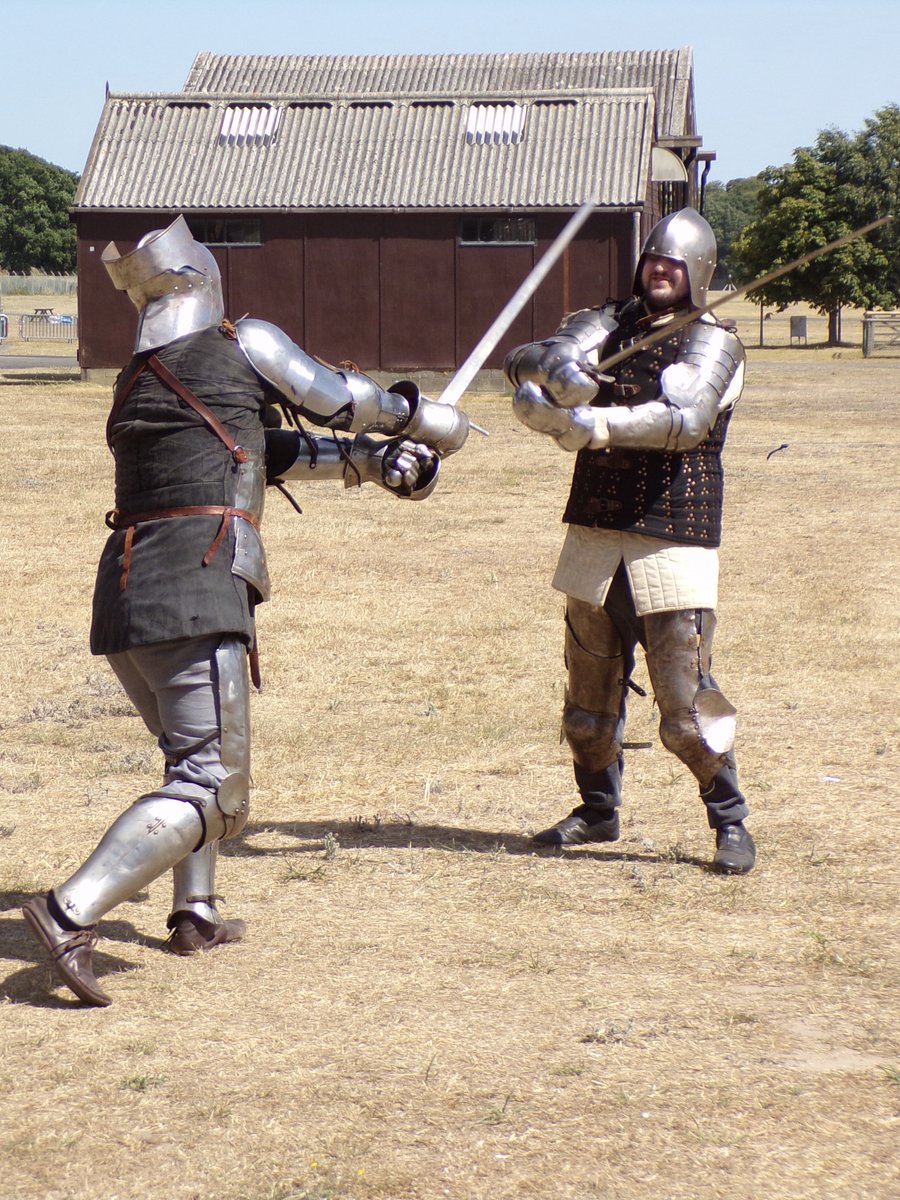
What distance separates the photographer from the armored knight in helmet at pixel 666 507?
488cm

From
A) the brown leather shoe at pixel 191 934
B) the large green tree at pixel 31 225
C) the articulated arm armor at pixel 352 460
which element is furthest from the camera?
the large green tree at pixel 31 225

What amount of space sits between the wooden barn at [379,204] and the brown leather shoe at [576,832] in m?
20.0

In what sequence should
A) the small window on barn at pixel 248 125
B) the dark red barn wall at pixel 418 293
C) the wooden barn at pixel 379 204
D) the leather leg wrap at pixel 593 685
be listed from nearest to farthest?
the leather leg wrap at pixel 593 685 → the wooden barn at pixel 379 204 → the dark red barn wall at pixel 418 293 → the small window on barn at pixel 248 125

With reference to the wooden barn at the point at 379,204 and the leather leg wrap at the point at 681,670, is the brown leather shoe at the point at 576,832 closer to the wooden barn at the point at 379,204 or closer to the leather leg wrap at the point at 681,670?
the leather leg wrap at the point at 681,670

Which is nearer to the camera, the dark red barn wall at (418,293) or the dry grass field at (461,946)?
the dry grass field at (461,946)

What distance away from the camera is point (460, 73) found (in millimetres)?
34750

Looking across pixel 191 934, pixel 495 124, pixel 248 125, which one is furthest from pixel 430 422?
pixel 248 125

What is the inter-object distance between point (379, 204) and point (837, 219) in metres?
20.5

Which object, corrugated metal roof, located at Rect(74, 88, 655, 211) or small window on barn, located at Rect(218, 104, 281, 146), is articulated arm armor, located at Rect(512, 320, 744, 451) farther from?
small window on barn, located at Rect(218, 104, 281, 146)

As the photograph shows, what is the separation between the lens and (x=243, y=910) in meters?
4.77

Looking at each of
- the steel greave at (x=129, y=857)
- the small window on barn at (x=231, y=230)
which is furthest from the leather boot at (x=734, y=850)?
the small window on barn at (x=231, y=230)

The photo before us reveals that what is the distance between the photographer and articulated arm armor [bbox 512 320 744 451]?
183 inches

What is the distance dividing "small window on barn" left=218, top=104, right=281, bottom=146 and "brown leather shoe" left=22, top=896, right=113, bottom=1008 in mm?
23858

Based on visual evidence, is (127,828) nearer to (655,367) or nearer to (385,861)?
(385,861)
